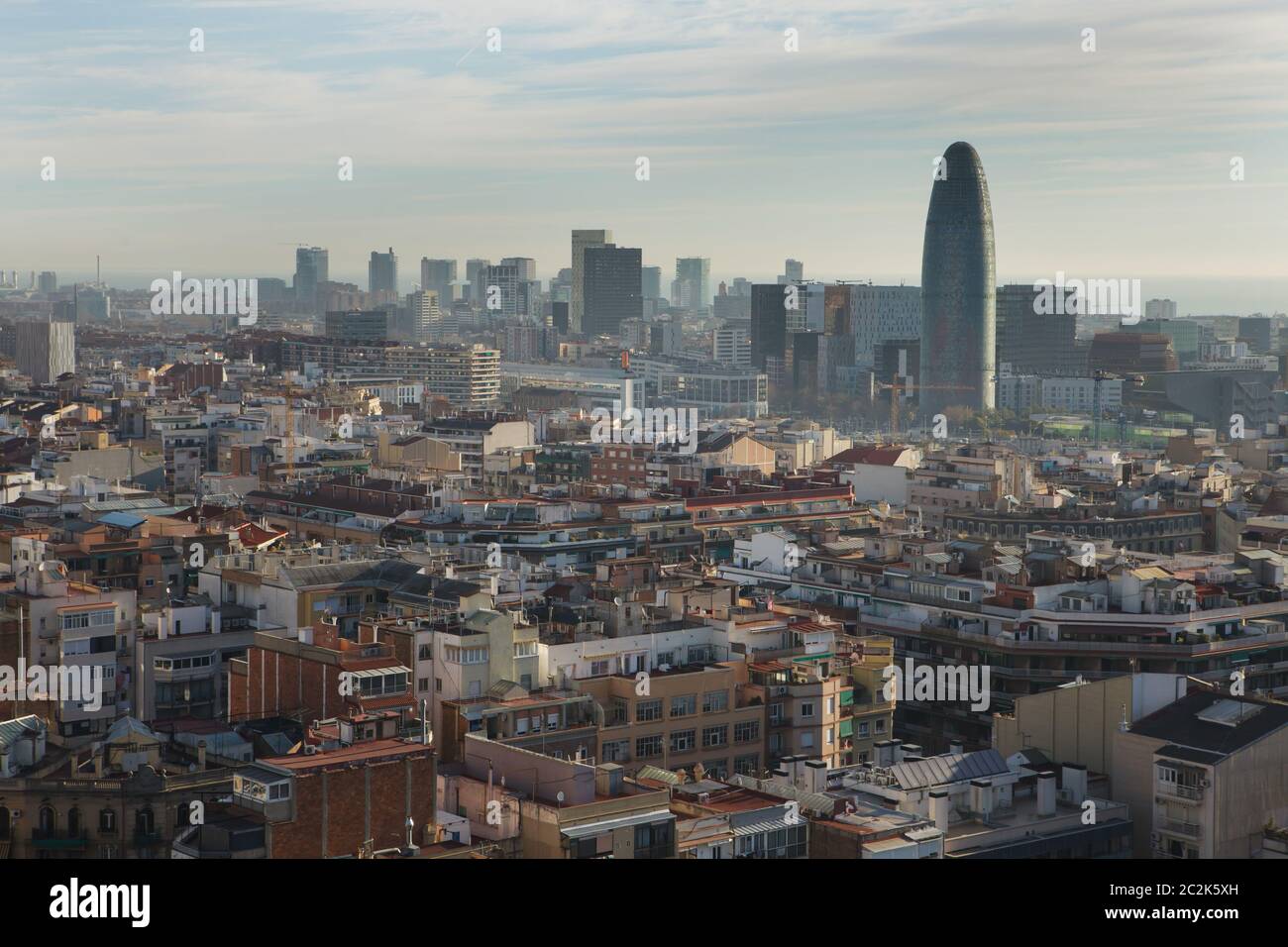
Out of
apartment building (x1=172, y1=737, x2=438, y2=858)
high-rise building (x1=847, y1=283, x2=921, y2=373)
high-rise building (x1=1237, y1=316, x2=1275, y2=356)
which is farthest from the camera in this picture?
high-rise building (x1=1237, y1=316, x2=1275, y2=356)

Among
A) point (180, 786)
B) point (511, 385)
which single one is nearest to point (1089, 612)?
point (180, 786)

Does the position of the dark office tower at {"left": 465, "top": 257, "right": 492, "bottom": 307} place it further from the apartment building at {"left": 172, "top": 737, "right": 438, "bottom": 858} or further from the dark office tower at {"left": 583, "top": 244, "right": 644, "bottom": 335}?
the apartment building at {"left": 172, "top": 737, "right": 438, "bottom": 858}

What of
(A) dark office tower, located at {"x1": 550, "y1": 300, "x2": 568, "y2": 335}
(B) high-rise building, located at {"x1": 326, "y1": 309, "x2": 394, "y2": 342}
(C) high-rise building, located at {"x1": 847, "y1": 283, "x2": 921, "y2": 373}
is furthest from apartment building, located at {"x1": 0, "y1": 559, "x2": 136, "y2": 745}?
(A) dark office tower, located at {"x1": 550, "y1": 300, "x2": 568, "y2": 335}

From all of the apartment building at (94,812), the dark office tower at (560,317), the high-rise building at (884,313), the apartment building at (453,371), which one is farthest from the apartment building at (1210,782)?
the dark office tower at (560,317)

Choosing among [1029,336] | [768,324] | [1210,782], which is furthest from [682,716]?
[768,324]

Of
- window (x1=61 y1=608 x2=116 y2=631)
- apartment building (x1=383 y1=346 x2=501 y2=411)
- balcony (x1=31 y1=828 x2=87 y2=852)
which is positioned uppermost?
apartment building (x1=383 y1=346 x2=501 y2=411)

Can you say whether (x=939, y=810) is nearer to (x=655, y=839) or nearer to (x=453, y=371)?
(x=655, y=839)
